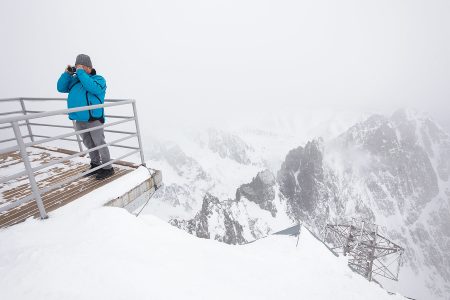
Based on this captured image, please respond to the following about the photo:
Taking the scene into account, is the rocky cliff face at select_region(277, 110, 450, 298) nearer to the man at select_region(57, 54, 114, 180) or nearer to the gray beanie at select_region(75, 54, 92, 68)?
the man at select_region(57, 54, 114, 180)

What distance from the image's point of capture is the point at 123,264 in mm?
3760

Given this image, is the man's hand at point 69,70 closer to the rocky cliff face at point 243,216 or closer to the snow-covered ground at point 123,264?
the snow-covered ground at point 123,264

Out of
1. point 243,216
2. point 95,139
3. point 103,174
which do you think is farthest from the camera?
point 243,216

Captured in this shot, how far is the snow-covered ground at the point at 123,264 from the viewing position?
10.7 ft

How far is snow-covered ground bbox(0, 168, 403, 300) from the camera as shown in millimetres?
3268

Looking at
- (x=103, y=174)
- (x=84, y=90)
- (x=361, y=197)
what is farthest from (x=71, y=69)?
(x=361, y=197)

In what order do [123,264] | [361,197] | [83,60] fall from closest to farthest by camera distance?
[123,264]
[83,60]
[361,197]

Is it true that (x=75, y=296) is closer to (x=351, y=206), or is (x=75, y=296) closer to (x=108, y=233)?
(x=108, y=233)

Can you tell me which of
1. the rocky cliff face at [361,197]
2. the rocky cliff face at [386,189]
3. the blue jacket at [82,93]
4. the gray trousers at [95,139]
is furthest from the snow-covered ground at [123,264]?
the rocky cliff face at [386,189]

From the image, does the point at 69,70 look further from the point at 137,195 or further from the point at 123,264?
the point at 123,264

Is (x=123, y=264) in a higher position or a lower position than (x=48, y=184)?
lower

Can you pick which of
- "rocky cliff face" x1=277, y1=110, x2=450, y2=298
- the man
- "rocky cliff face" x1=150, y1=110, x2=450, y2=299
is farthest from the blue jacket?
"rocky cliff face" x1=277, y1=110, x2=450, y2=298

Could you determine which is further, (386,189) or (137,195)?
(386,189)

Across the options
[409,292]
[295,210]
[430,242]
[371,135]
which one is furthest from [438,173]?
[295,210]
